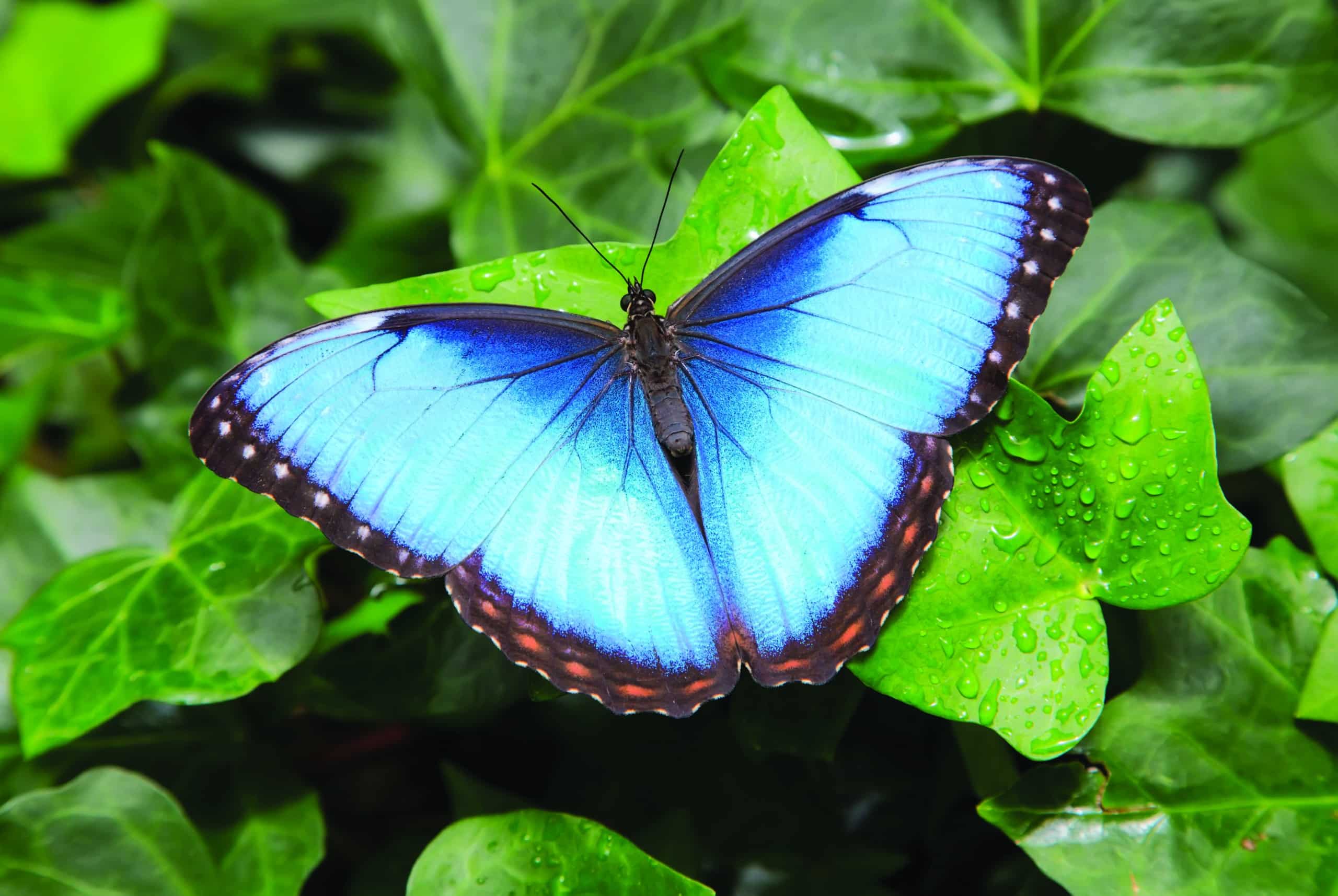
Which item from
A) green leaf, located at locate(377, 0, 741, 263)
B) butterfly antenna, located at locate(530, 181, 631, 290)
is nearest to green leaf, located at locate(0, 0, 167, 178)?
green leaf, located at locate(377, 0, 741, 263)

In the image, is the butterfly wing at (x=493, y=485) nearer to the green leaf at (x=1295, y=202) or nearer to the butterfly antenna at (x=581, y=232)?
the butterfly antenna at (x=581, y=232)

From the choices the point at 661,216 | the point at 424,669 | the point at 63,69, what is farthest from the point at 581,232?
the point at 63,69

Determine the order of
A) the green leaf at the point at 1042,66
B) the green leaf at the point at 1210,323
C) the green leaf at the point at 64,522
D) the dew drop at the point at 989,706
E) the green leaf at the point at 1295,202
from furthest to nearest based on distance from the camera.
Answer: the green leaf at the point at 1295,202 < the green leaf at the point at 64,522 < the green leaf at the point at 1042,66 < the green leaf at the point at 1210,323 < the dew drop at the point at 989,706

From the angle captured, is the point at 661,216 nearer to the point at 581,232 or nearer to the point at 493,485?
the point at 581,232

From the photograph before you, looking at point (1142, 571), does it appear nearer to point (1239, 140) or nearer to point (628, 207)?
point (1239, 140)

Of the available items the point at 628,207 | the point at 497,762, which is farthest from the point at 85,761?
the point at 628,207

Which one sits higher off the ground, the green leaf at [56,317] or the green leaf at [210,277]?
the green leaf at [210,277]

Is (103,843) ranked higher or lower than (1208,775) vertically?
lower

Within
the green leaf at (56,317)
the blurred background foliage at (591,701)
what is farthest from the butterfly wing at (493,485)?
the green leaf at (56,317)
